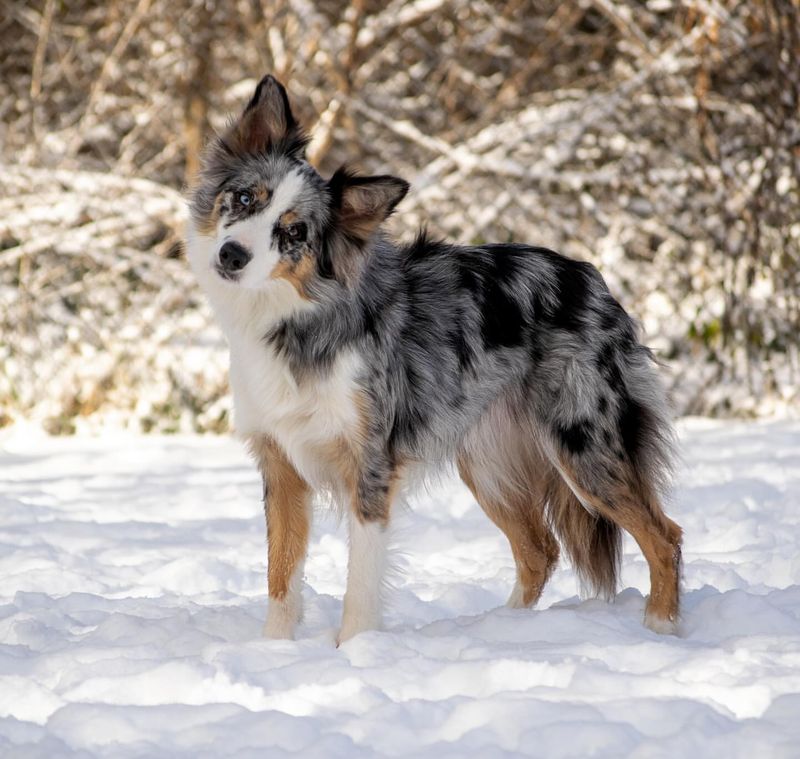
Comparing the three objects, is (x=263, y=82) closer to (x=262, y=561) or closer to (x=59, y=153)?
(x=262, y=561)

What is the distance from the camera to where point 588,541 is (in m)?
3.89

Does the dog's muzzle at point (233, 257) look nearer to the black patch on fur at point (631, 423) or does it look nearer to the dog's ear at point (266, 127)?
the dog's ear at point (266, 127)

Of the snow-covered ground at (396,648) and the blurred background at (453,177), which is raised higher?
the blurred background at (453,177)

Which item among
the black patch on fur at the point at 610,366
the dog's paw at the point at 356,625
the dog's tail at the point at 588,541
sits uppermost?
the black patch on fur at the point at 610,366

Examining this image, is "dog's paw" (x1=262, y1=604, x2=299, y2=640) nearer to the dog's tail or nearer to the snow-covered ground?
the snow-covered ground

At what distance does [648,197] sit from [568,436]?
4.86 m

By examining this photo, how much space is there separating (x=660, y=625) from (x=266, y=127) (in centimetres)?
195

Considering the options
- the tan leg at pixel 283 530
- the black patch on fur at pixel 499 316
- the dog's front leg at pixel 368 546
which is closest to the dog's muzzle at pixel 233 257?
the tan leg at pixel 283 530

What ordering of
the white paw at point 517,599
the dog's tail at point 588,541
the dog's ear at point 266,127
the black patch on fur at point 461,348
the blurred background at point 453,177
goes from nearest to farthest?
the dog's ear at point 266,127
the black patch on fur at point 461,348
the dog's tail at point 588,541
the white paw at point 517,599
the blurred background at point 453,177

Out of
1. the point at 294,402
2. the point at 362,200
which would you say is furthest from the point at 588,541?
the point at 362,200

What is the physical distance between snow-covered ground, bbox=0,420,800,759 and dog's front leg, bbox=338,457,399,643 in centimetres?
11

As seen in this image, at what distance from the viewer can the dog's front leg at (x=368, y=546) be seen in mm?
3408

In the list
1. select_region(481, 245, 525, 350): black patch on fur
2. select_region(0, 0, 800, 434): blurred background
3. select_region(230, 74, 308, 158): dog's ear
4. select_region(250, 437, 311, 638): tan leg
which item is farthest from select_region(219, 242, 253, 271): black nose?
select_region(0, 0, 800, 434): blurred background

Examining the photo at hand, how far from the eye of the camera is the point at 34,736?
2475mm
